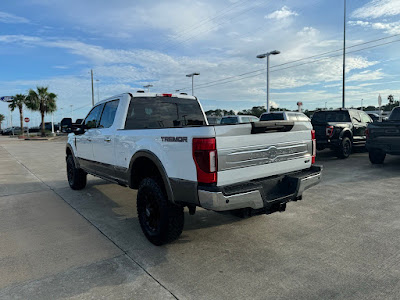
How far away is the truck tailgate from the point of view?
10.2ft

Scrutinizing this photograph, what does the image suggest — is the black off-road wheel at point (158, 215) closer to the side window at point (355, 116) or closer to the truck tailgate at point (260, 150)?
the truck tailgate at point (260, 150)

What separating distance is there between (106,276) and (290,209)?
3273mm

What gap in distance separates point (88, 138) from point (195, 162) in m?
3.49

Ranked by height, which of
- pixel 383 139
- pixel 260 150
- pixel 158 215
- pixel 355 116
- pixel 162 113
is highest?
pixel 355 116

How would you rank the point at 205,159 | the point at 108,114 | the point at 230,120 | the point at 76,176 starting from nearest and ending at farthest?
the point at 205,159 → the point at 108,114 → the point at 76,176 → the point at 230,120

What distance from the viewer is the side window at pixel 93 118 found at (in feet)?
18.7

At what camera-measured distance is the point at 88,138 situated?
5836mm

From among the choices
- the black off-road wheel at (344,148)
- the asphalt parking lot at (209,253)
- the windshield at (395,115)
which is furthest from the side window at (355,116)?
the asphalt parking lot at (209,253)

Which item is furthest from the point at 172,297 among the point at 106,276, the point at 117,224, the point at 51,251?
the point at 117,224

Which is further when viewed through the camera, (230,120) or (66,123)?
(230,120)

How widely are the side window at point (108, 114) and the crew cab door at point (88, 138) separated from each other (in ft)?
0.79

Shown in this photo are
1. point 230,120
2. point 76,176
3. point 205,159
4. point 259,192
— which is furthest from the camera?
point 230,120

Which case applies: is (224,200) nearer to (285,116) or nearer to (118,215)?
(118,215)

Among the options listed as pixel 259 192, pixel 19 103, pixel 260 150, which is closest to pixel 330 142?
pixel 260 150
